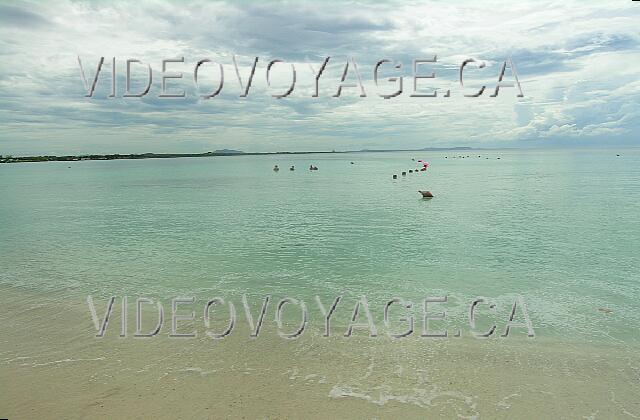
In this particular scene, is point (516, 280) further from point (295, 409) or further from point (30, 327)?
point (30, 327)

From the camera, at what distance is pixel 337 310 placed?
15250mm

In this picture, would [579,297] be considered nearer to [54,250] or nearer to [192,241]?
[192,241]

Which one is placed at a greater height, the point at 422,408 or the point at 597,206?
the point at 597,206

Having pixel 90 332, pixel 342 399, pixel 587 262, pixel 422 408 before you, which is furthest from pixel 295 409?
pixel 587 262

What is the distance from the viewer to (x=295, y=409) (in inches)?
377

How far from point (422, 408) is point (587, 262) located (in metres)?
16.0

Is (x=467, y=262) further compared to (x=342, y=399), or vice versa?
(x=467, y=262)

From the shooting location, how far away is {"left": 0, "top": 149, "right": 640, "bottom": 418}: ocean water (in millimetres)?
10016

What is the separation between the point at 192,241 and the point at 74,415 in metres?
18.2

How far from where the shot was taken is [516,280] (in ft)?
60.4

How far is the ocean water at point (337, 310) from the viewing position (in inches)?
394

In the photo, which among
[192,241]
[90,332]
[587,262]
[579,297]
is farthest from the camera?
[192,241]

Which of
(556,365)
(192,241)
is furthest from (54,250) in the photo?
(556,365)

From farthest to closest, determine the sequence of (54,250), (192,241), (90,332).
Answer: (192,241) < (54,250) < (90,332)
